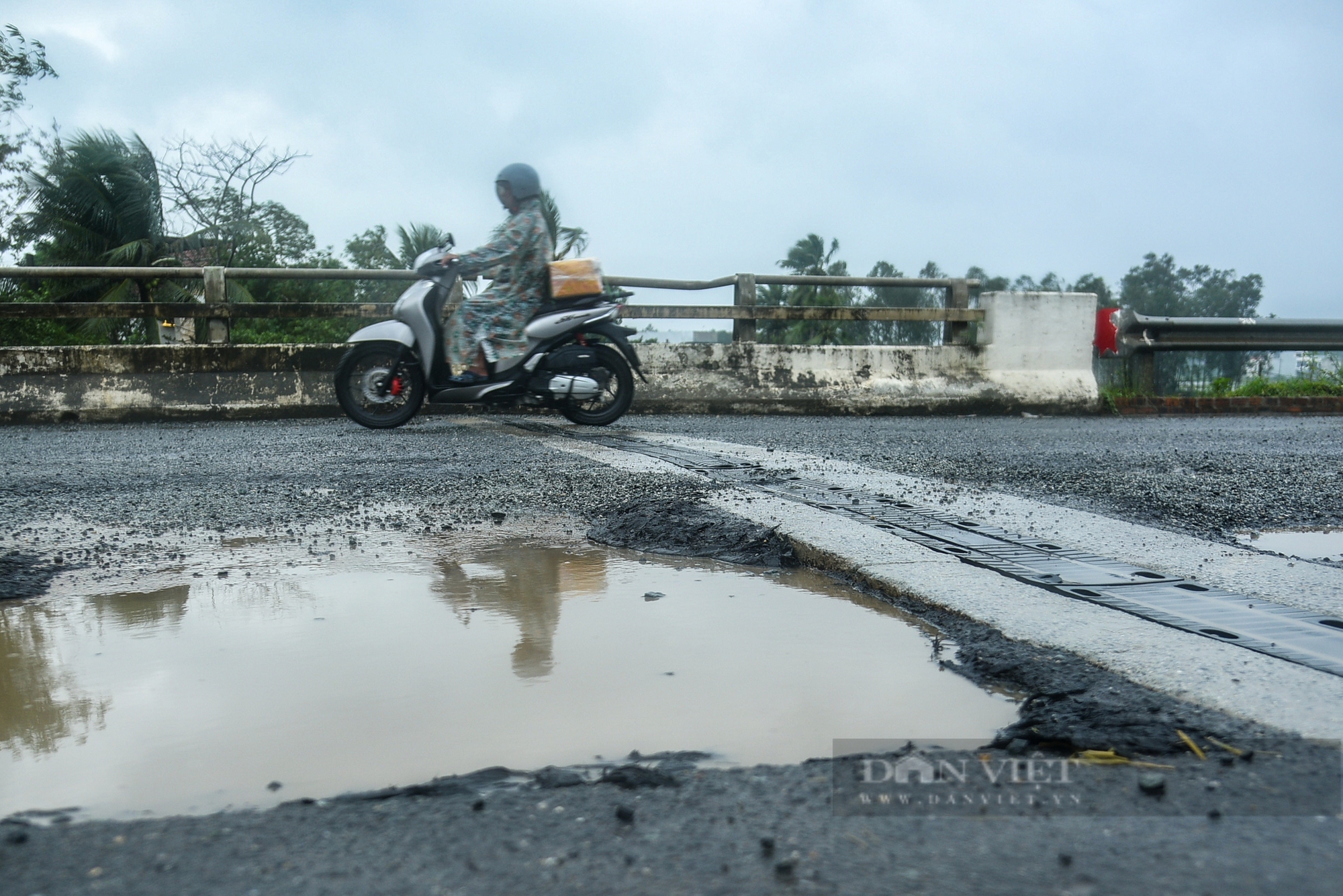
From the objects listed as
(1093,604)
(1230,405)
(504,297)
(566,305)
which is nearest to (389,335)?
(504,297)

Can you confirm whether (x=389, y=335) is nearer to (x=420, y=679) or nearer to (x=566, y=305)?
(x=566, y=305)

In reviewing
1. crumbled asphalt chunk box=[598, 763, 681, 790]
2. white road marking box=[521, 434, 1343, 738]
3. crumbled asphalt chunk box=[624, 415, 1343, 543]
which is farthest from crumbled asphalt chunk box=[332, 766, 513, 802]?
crumbled asphalt chunk box=[624, 415, 1343, 543]

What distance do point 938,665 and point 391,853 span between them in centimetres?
117

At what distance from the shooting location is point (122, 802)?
58.5 inches

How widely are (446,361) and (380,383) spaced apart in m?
0.49

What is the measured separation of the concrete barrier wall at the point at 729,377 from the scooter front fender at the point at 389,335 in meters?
1.68

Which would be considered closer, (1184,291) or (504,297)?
(504,297)

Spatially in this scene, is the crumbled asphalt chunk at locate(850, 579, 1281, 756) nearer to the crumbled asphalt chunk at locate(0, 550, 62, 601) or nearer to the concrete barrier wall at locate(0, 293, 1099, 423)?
the crumbled asphalt chunk at locate(0, 550, 62, 601)

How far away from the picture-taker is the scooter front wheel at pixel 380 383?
7.64 m

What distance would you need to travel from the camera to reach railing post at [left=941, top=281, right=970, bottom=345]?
419 inches

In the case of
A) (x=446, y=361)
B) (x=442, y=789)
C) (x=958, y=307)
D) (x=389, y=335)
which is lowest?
(x=442, y=789)

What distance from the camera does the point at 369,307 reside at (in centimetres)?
952

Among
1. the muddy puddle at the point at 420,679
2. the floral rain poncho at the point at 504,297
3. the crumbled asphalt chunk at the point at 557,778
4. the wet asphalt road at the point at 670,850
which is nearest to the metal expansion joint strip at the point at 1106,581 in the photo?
the muddy puddle at the point at 420,679

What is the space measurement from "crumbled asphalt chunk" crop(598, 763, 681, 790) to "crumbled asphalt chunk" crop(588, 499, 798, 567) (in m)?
1.53
